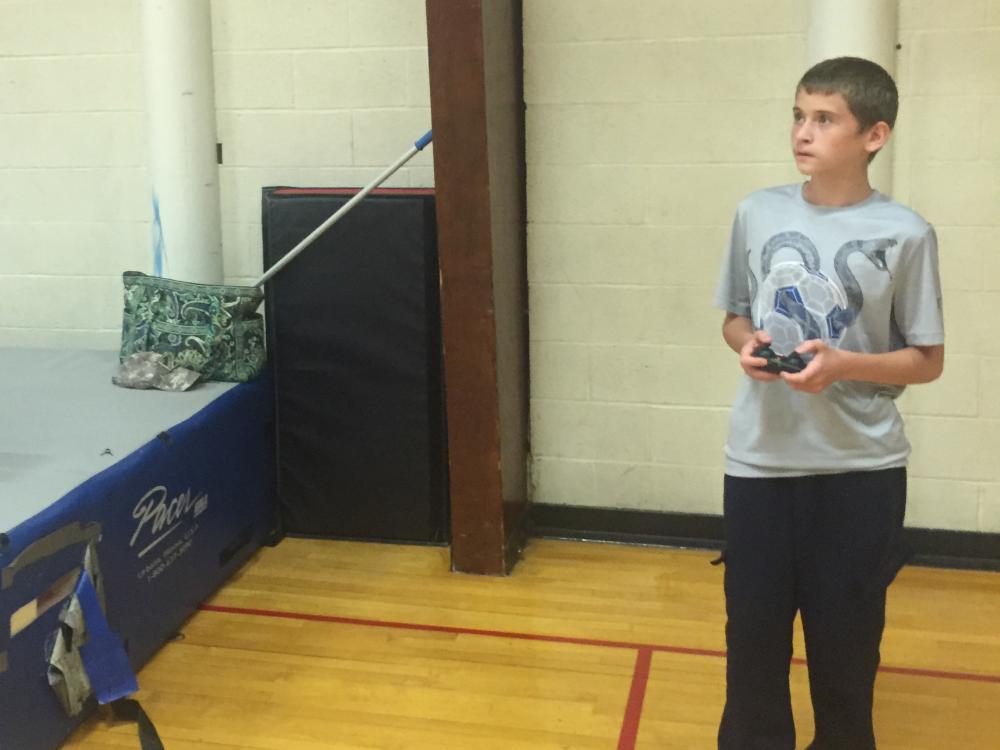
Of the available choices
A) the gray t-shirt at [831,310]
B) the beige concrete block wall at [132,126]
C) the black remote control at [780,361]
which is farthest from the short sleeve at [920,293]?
the beige concrete block wall at [132,126]

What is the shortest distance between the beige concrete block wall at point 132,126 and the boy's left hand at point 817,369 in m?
1.87

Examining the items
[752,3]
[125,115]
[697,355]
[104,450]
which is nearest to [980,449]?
[697,355]

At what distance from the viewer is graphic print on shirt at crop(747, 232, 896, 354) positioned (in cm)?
172

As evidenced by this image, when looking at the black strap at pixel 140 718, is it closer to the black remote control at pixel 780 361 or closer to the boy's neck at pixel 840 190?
the black remote control at pixel 780 361

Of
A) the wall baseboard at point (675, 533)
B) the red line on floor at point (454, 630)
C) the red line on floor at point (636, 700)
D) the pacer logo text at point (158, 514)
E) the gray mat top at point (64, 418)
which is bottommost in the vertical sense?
the red line on floor at point (636, 700)

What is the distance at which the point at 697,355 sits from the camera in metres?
3.25

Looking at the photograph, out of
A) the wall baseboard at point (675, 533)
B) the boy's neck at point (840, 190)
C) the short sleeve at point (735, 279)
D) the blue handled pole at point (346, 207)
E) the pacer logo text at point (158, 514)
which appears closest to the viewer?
the boy's neck at point (840, 190)

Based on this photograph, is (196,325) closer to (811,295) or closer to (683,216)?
(683,216)

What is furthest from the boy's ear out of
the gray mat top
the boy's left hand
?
the gray mat top

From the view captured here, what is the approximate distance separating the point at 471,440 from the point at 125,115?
5.11 ft

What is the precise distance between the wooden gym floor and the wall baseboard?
0.06 m

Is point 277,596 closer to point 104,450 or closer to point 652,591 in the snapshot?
point 104,450

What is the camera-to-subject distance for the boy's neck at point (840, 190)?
1.77 m

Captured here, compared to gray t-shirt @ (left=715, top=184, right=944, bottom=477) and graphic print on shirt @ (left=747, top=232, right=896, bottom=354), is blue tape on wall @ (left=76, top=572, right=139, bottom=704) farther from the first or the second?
graphic print on shirt @ (left=747, top=232, right=896, bottom=354)
